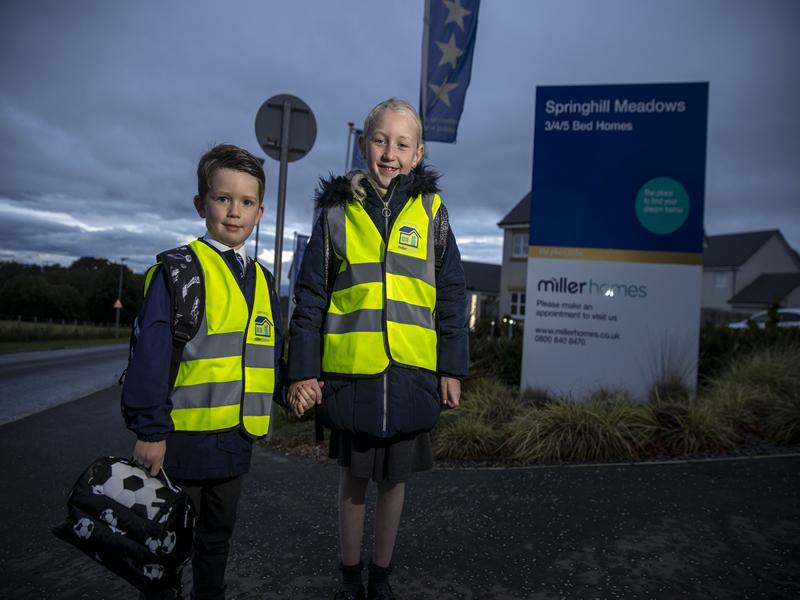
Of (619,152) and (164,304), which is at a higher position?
(619,152)

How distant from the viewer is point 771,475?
3.67 metres

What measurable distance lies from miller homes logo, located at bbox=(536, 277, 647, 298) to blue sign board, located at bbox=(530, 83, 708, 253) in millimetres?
447

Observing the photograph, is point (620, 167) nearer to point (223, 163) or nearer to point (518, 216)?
point (223, 163)

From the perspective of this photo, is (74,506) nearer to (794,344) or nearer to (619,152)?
(619,152)

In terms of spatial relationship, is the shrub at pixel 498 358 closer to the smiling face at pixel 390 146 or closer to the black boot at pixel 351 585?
the black boot at pixel 351 585

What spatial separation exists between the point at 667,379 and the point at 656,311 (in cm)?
80

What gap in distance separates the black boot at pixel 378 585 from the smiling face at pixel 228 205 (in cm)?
140

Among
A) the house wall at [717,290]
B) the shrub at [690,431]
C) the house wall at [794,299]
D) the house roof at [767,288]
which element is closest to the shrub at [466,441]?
the shrub at [690,431]

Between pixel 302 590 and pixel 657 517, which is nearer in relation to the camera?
pixel 302 590

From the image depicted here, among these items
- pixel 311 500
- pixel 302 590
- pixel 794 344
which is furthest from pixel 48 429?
pixel 794 344

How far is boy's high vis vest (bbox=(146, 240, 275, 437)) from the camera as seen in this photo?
180 cm

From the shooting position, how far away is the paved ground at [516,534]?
231cm

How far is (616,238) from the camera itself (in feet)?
21.1

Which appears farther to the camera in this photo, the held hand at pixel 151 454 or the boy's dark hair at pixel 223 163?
the boy's dark hair at pixel 223 163
